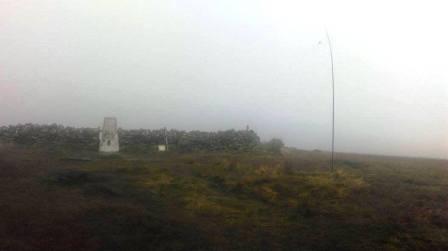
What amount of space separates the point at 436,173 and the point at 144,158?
38.3ft

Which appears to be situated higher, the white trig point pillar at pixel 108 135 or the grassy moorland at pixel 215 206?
the white trig point pillar at pixel 108 135

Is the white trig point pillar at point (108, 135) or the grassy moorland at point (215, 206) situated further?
the white trig point pillar at point (108, 135)

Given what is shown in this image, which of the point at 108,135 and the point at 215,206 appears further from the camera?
the point at 108,135

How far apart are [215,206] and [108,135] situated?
10.2 m

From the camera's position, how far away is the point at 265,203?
12.5 meters

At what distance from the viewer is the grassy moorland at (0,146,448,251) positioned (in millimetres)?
9289

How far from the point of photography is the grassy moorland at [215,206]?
30.5 ft

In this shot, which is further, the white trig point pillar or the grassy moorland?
the white trig point pillar

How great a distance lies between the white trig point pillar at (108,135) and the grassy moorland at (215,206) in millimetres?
2999

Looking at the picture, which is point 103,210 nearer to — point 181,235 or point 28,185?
point 181,235

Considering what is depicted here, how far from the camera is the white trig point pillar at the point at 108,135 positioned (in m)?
20.5

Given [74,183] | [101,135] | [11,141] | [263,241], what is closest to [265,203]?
[263,241]

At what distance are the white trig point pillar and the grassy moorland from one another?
3.00m

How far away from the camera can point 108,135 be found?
20.5m
